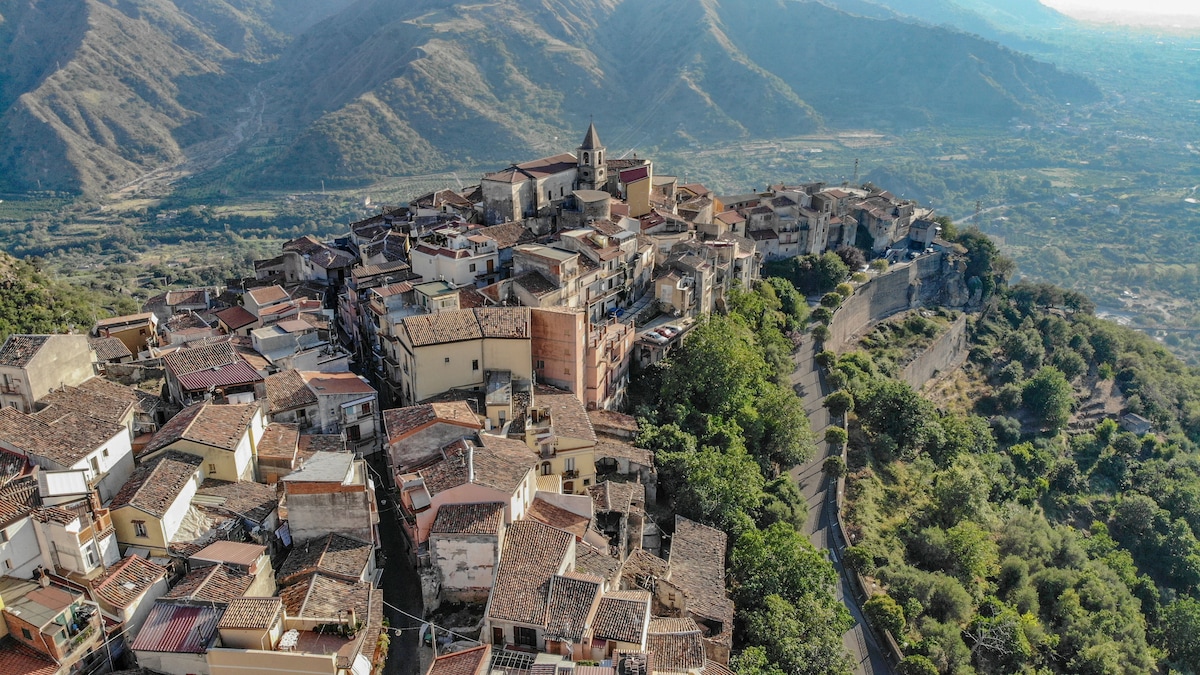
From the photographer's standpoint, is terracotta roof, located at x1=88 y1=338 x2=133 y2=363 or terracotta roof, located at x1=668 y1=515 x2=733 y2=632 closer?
terracotta roof, located at x1=668 y1=515 x2=733 y2=632


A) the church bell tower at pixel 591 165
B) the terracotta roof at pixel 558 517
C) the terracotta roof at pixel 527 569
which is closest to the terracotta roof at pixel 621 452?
the terracotta roof at pixel 558 517

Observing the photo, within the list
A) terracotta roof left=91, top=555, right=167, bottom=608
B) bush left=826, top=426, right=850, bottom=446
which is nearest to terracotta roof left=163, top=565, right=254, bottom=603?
terracotta roof left=91, top=555, right=167, bottom=608

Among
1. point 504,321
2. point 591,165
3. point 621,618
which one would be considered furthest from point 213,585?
point 591,165

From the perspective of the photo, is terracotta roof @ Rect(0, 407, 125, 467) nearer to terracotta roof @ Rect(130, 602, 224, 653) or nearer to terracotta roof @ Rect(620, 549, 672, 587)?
terracotta roof @ Rect(130, 602, 224, 653)

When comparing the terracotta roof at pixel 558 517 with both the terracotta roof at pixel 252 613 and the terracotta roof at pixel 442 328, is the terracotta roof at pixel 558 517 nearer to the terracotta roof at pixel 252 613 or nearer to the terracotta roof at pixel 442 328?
the terracotta roof at pixel 442 328

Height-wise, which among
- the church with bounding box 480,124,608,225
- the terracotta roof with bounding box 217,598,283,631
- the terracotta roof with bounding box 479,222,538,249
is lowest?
the terracotta roof with bounding box 217,598,283,631

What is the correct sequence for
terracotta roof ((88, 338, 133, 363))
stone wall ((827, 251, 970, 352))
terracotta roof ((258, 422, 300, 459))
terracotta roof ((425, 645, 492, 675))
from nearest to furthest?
terracotta roof ((425, 645, 492, 675))
terracotta roof ((258, 422, 300, 459))
terracotta roof ((88, 338, 133, 363))
stone wall ((827, 251, 970, 352))
